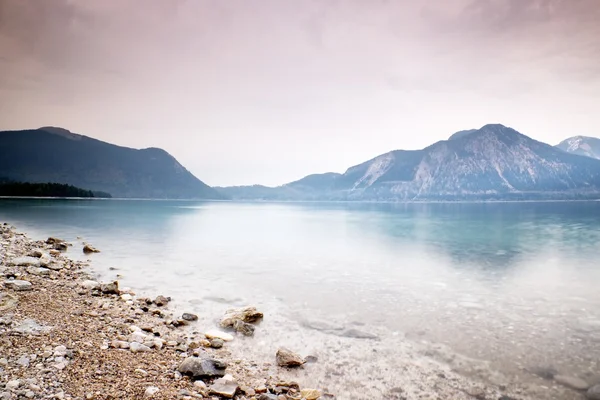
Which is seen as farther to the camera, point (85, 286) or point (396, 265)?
point (396, 265)

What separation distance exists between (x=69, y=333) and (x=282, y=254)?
25559 mm

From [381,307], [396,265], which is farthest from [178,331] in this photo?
[396,265]

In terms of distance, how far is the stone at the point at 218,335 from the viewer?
38.9ft

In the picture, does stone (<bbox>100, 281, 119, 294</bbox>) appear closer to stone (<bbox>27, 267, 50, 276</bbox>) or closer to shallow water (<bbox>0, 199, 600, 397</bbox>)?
shallow water (<bbox>0, 199, 600, 397</bbox>)

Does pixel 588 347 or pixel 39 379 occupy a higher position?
pixel 39 379

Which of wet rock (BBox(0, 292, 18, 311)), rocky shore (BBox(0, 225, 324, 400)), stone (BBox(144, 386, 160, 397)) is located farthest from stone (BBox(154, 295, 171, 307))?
stone (BBox(144, 386, 160, 397))

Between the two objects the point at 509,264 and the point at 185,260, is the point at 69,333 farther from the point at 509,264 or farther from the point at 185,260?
the point at 509,264

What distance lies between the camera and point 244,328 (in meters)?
12.9

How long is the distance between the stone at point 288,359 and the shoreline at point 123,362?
0.72 ft

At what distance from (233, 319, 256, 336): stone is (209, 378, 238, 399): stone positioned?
173 inches

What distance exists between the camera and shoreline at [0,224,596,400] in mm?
6973

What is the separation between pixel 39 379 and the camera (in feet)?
22.0

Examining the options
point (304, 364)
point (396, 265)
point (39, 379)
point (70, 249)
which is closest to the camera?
point (39, 379)

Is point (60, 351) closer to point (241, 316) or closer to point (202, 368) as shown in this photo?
point (202, 368)
